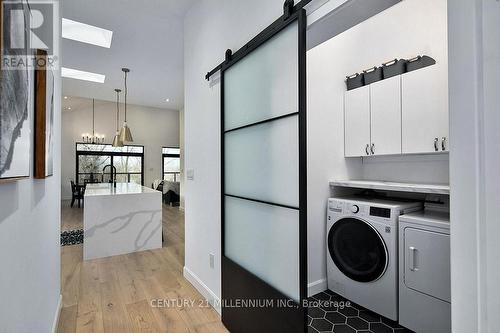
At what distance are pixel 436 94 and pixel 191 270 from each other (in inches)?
113

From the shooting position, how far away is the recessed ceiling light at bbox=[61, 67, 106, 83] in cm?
499

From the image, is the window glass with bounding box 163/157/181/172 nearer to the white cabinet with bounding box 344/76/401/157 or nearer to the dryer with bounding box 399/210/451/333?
the white cabinet with bounding box 344/76/401/157

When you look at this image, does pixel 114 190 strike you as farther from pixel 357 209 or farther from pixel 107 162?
pixel 107 162

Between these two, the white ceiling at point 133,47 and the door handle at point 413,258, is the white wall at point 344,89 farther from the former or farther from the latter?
the white ceiling at point 133,47

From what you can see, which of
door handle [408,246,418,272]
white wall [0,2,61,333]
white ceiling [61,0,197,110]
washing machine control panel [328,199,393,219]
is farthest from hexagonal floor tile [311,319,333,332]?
white ceiling [61,0,197,110]

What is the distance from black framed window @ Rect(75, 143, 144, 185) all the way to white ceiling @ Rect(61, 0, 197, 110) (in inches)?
118

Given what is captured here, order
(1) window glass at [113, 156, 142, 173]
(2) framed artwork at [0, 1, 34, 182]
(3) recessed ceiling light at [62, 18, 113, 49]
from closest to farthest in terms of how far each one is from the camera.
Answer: (2) framed artwork at [0, 1, 34, 182], (3) recessed ceiling light at [62, 18, 113, 49], (1) window glass at [113, 156, 142, 173]

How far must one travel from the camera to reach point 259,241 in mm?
1651

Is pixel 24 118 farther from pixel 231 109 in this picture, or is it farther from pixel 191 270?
pixel 191 270

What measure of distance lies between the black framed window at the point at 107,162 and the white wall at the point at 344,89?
8.34m

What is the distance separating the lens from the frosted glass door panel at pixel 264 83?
138 cm

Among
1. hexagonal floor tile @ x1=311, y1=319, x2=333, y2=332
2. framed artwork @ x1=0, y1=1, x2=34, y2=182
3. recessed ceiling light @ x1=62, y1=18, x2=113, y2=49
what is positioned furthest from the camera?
recessed ceiling light @ x1=62, y1=18, x2=113, y2=49

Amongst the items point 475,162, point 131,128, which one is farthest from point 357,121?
point 131,128

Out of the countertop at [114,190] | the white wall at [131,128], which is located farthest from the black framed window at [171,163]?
the countertop at [114,190]
